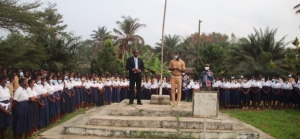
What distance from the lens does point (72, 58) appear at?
18656 millimetres

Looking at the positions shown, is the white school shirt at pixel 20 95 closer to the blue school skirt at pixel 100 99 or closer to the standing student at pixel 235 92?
the blue school skirt at pixel 100 99

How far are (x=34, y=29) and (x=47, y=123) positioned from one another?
555 centimetres

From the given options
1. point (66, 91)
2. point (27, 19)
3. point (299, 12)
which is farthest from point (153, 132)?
point (299, 12)

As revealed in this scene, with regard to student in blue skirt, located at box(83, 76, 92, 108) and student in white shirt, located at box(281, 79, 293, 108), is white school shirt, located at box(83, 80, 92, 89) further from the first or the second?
student in white shirt, located at box(281, 79, 293, 108)

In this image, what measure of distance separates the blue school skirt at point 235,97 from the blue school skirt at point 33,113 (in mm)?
10744

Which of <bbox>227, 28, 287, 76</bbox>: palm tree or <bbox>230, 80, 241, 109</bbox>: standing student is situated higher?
<bbox>227, 28, 287, 76</bbox>: palm tree

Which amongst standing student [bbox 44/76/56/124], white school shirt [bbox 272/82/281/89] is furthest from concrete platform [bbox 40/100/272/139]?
white school shirt [bbox 272/82/281/89]

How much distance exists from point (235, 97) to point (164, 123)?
8727 mm

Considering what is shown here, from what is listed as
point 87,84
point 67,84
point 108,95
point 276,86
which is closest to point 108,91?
Result: point 108,95

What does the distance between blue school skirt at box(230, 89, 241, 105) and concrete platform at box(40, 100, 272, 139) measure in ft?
22.0

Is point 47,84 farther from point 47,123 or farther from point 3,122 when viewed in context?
point 3,122

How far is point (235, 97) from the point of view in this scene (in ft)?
50.1

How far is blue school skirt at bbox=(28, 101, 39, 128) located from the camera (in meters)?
7.16

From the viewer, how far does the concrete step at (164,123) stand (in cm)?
757
